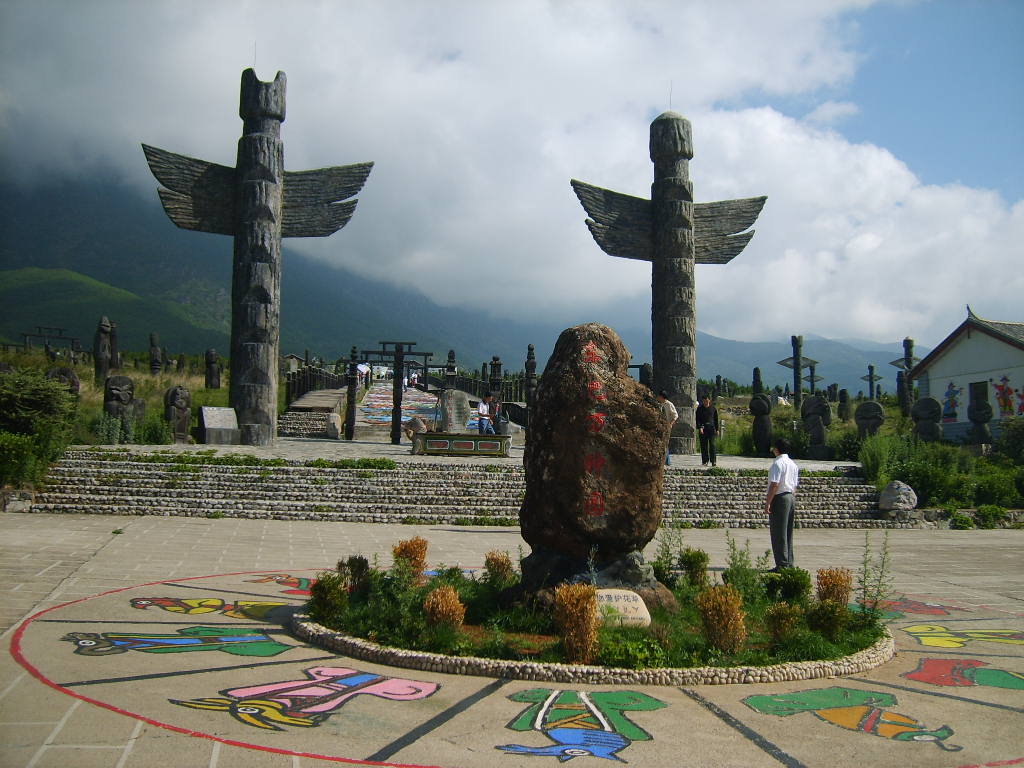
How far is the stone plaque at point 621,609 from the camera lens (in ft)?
19.9

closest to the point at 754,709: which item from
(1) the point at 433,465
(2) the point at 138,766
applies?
(2) the point at 138,766

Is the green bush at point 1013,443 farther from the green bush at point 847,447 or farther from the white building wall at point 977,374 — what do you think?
the white building wall at point 977,374

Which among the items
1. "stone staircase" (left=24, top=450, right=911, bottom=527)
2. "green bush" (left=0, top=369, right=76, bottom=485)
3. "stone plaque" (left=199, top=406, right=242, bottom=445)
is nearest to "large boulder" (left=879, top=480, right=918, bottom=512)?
"stone staircase" (left=24, top=450, right=911, bottom=527)

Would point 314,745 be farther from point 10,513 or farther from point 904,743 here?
point 10,513

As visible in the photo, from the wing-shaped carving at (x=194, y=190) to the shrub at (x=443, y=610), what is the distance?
50.8 ft

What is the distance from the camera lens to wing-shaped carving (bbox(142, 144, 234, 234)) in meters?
19.1

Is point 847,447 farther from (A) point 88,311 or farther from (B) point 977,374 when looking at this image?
(A) point 88,311

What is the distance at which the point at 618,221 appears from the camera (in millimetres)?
20875

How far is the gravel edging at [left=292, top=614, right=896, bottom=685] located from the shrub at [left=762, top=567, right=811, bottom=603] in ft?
4.72

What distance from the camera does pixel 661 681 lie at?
521 cm

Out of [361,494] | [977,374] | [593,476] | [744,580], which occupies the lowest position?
[744,580]

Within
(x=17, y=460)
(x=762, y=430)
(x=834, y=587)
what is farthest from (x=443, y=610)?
(x=762, y=430)

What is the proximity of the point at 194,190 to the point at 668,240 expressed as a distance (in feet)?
38.5

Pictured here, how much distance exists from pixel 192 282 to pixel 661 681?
673 ft
